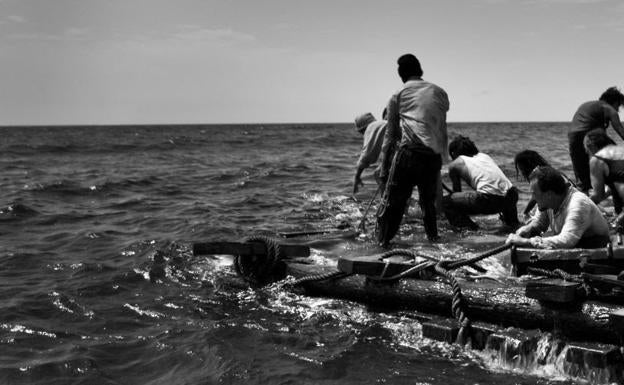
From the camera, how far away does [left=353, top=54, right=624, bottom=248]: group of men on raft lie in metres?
6.02

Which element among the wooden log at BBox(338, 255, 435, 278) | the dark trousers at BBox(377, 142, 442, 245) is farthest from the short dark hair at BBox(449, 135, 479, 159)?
the wooden log at BBox(338, 255, 435, 278)

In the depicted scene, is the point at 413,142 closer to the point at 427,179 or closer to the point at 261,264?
the point at 427,179

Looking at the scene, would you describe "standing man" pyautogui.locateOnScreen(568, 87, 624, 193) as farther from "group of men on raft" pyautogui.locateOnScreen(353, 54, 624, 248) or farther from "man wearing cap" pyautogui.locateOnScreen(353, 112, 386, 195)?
"man wearing cap" pyautogui.locateOnScreen(353, 112, 386, 195)

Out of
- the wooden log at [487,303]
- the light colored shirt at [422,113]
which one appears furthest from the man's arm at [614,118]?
the wooden log at [487,303]

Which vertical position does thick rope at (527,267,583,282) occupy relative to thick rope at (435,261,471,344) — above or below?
above

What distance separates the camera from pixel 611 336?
4.62m

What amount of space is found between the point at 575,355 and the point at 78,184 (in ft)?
55.7

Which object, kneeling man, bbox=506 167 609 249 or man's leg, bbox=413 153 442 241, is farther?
man's leg, bbox=413 153 442 241

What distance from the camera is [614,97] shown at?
35.0 ft

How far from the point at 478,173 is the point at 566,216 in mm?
3719

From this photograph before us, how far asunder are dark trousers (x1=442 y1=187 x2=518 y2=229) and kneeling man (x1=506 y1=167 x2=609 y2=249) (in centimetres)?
341

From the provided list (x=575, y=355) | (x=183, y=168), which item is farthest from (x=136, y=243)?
(x=183, y=168)

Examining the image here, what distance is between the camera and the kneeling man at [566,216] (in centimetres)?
592

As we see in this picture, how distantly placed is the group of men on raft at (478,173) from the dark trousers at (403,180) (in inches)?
0.5
